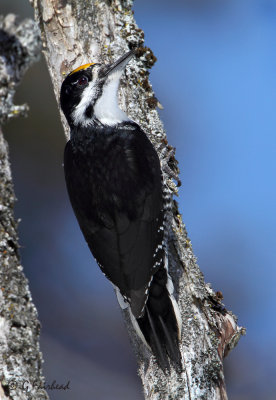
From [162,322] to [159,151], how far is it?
99 cm

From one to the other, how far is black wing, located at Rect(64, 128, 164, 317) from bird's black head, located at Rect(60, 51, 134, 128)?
19 cm

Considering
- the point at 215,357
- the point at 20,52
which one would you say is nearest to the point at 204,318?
the point at 215,357

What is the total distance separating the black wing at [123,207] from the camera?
3.13 metres

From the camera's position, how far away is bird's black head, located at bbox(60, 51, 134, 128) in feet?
11.3

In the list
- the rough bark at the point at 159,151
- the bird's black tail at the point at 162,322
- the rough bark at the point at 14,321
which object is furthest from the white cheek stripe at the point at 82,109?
the bird's black tail at the point at 162,322

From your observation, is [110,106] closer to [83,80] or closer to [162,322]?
[83,80]

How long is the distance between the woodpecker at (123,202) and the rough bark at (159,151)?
0.07 meters

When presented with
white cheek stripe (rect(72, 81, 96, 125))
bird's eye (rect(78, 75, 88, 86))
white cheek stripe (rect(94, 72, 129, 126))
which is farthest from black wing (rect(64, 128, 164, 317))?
bird's eye (rect(78, 75, 88, 86))

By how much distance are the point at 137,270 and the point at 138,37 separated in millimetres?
1411

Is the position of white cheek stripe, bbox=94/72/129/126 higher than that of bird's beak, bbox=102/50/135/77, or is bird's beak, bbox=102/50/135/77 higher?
bird's beak, bbox=102/50/135/77

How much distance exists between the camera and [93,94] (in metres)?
3.64

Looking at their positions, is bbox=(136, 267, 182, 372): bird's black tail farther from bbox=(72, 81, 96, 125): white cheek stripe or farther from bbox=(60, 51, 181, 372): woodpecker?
bbox=(72, 81, 96, 125): white cheek stripe

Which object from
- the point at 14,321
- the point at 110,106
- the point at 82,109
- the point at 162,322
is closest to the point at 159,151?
the point at 110,106

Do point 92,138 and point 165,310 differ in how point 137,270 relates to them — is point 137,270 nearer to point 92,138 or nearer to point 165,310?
point 165,310
